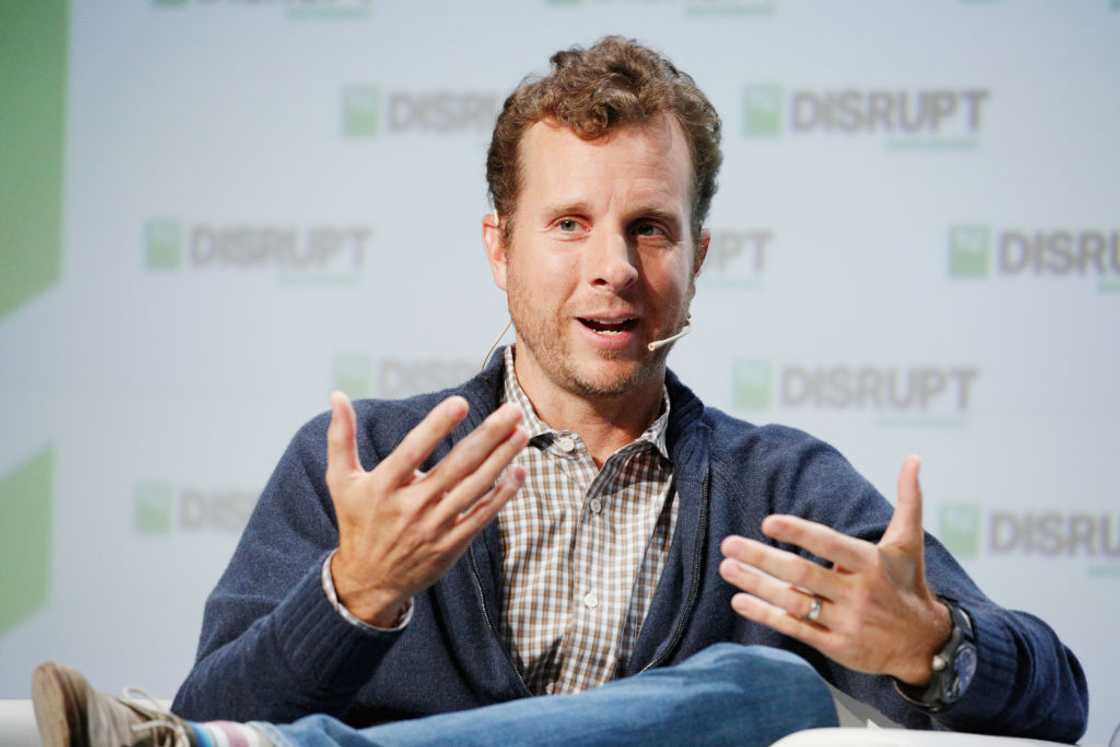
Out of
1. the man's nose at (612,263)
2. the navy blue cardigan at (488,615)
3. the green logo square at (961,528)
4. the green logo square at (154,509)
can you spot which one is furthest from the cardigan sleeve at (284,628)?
the green logo square at (961,528)

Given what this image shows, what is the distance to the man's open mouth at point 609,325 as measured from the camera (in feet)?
6.07

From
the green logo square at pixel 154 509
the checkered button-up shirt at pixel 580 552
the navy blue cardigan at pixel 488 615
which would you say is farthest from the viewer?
the green logo square at pixel 154 509

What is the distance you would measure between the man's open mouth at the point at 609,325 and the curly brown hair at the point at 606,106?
218 mm

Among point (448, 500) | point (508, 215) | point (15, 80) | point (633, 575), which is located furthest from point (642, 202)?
point (15, 80)

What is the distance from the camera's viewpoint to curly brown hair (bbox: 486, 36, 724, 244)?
1.89 m

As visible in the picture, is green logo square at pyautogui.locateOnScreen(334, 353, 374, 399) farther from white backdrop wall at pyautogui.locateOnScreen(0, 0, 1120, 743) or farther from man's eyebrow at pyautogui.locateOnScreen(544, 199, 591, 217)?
man's eyebrow at pyautogui.locateOnScreen(544, 199, 591, 217)

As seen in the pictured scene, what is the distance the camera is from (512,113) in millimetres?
2006

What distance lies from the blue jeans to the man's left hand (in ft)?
0.24

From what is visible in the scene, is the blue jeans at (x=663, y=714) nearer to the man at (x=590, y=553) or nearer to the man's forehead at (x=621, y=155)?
the man at (x=590, y=553)

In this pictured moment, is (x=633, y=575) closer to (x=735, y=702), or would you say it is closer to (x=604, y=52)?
(x=735, y=702)

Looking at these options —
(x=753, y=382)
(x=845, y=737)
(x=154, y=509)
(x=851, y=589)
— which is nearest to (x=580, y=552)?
(x=851, y=589)

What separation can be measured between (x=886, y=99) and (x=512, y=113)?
139cm

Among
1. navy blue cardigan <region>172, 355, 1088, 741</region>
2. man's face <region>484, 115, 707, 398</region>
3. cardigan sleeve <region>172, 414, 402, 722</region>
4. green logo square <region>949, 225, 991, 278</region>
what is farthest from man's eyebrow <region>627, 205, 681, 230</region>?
green logo square <region>949, 225, 991, 278</region>

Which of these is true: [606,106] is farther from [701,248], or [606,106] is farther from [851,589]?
[851,589]
